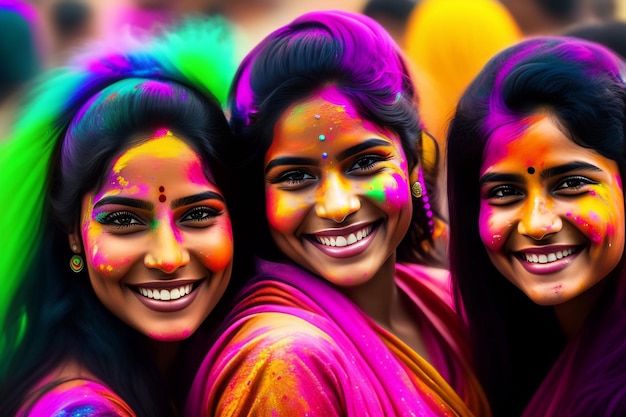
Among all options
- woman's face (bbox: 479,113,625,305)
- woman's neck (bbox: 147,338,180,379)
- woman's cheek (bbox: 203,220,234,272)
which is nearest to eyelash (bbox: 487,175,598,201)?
woman's face (bbox: 479,113,625,305)

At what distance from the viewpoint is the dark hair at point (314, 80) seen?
2.18 meters

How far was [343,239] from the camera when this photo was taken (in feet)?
7.21

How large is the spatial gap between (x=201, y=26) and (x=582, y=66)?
1109 millimetres

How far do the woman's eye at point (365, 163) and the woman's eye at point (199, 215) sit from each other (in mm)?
387

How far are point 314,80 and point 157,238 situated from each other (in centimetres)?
58

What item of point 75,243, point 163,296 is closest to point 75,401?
point 163,296

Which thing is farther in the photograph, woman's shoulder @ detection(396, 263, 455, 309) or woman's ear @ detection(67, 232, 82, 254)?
woman's shoulder @ detection(396, 263, 455, 309)

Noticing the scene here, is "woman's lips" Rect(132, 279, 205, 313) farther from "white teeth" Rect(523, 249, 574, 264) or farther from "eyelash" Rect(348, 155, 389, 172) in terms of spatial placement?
"white teeth" Rect(523, 249, 574, 264)

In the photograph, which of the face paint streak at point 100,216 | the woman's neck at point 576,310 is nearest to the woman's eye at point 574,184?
the woman's neck at point 576,310

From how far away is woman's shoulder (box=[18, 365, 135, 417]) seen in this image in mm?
1893

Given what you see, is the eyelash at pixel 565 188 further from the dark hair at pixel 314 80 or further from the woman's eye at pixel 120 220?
the woman's eye at pixel 120 220

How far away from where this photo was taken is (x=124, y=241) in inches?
82.7

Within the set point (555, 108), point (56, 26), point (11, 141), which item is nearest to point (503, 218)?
point (555, 108)

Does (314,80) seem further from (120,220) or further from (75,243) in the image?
(75,243)
